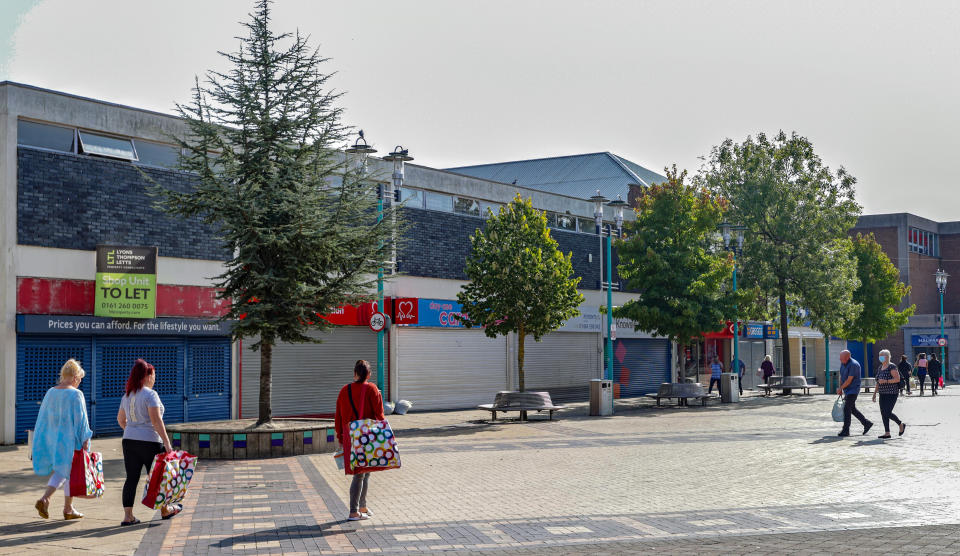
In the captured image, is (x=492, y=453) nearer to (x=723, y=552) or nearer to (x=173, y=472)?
(x=173, y=472)

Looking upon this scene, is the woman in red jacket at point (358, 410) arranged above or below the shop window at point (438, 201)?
below

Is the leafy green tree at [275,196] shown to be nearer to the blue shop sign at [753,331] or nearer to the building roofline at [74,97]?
the building roofline at [74,97]

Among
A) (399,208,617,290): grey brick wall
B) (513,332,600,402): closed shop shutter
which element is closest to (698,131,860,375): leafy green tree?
(513,332,600,402): closed shop shutter

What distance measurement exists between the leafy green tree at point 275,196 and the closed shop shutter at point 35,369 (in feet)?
14.9

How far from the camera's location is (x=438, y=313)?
27984 millimetres

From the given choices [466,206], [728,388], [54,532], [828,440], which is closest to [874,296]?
[728,388]

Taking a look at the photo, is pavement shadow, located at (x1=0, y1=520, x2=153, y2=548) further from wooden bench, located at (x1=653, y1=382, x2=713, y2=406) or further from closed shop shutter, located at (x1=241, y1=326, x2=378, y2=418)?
wooden bench, located at (x1=653, y1=382, x2=713, y2=406)

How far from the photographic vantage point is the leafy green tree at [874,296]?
4906 cm

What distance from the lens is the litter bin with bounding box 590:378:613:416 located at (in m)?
A: 25.1

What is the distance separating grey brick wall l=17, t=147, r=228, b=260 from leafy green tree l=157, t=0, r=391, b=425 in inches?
105

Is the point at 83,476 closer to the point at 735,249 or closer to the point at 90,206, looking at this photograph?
the point at 90,206

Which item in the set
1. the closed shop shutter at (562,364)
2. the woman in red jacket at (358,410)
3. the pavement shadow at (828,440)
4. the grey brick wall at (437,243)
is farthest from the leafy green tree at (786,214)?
the woman in red jacket at (358,410)

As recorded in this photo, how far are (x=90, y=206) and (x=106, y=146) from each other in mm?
1434

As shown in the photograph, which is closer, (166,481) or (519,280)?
(166,481)
